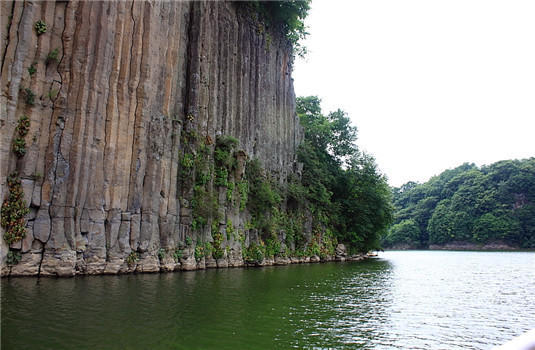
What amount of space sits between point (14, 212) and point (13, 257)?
83.5 inches

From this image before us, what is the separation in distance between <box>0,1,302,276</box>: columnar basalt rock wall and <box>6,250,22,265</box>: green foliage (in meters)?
0.14

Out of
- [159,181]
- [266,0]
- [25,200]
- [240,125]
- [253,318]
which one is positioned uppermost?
[266,0]

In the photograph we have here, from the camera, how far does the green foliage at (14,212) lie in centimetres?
1886

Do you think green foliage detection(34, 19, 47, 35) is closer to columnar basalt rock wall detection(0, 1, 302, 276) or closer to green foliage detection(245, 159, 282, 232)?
columnar basalt rock wall detection(0, 1, 302, 276)

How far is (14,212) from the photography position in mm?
19188

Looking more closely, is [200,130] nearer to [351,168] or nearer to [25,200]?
[25,200]

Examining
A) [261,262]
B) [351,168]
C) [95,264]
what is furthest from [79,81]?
[351,168]

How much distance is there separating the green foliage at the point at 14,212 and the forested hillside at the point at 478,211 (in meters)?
94.4

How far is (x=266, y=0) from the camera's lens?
46.2m

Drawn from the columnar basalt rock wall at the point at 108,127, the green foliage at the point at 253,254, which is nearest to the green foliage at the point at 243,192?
the columnar basalt rock wall at the point at 108,127

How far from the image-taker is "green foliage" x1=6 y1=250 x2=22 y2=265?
1870 centimetres

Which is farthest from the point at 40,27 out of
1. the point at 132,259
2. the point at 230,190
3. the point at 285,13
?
the point at 285,13

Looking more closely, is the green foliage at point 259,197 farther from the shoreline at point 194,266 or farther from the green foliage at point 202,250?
the green foliage at point 202,250

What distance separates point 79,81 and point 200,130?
37.0 feet
